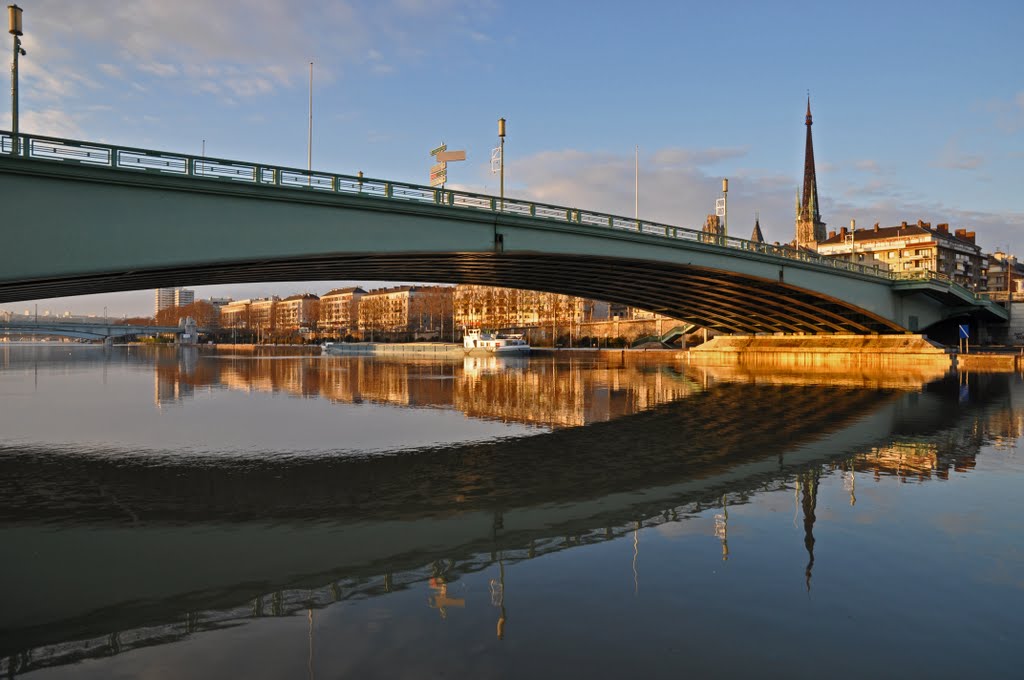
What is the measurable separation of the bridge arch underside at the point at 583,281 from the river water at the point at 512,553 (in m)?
14.3

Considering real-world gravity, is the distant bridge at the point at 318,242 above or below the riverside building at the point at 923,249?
below

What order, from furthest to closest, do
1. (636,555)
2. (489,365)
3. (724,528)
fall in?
(489,365)
(724,528)
(636,555)

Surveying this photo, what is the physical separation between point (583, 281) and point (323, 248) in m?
29.6

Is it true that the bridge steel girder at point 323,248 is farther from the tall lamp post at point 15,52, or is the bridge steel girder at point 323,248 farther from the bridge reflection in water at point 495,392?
the bridge reflection in water at point 495,392

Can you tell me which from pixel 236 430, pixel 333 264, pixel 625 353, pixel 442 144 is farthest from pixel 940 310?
pixel 236 430

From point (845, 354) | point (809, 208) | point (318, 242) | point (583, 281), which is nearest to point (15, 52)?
point (318, 242)

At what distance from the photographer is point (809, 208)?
185 m

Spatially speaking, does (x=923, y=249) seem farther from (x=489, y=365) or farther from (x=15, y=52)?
(x=15, y=52)

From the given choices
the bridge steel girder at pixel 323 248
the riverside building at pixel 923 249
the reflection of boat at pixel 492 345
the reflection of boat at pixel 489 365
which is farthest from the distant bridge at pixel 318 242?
the riverside building at pixel 923 249

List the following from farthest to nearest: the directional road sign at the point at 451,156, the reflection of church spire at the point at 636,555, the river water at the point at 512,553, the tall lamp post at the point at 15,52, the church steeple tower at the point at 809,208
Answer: the church steeple tower at the point at 809,208 < the directional road sign at the point at 451,156 < the tall lamp post at the point at 15,52 < the reflection of church spire at the point at 636,555 < the river water at the point at 512,553

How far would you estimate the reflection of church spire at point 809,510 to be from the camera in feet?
28.0

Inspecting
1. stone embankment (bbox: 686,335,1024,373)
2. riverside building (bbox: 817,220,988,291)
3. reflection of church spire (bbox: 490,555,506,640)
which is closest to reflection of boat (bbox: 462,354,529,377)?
stone embankment (bbox: 686,335,1024,373)

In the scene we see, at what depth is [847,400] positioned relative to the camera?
99.6 ft

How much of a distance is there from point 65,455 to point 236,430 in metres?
5.23
